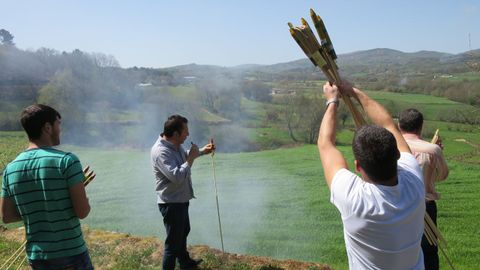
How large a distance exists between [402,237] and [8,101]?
98.6ft

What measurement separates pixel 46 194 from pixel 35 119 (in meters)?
0.49

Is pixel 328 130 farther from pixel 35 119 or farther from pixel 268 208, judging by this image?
pixel 268 208

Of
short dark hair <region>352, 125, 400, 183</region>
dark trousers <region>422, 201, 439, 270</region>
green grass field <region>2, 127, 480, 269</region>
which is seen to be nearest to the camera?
short dark hair <region>352, 125, 400, 183</region>

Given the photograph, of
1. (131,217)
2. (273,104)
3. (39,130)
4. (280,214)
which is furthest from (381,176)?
(273,104)

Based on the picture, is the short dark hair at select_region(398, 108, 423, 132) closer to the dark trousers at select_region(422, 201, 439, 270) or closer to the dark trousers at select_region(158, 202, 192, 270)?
the dark trousers at select_region(422, 201, 439, 270)

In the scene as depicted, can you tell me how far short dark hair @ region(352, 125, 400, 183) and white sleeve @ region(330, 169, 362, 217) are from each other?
0.08m

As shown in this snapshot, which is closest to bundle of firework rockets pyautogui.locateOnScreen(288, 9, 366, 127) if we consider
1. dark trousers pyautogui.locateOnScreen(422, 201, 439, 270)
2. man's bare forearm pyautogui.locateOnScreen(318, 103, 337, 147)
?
man's bare forearm pyautogui.locateOnScreen(318, 103, 337, 147)

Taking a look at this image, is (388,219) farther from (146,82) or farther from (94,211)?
(146,82)

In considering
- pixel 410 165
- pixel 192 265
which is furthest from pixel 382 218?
pixel 192 265

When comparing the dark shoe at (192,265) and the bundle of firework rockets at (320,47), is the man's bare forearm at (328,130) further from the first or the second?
the dark shoe at (192,265)

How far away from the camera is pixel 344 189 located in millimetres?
1862

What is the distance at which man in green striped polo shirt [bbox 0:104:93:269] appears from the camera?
101 inches

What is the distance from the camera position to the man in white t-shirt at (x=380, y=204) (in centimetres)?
178

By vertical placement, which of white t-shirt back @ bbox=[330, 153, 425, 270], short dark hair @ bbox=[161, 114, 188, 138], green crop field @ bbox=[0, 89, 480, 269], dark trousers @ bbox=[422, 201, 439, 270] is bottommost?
green crop field @ bbox=[0, 89, 480, 269]
